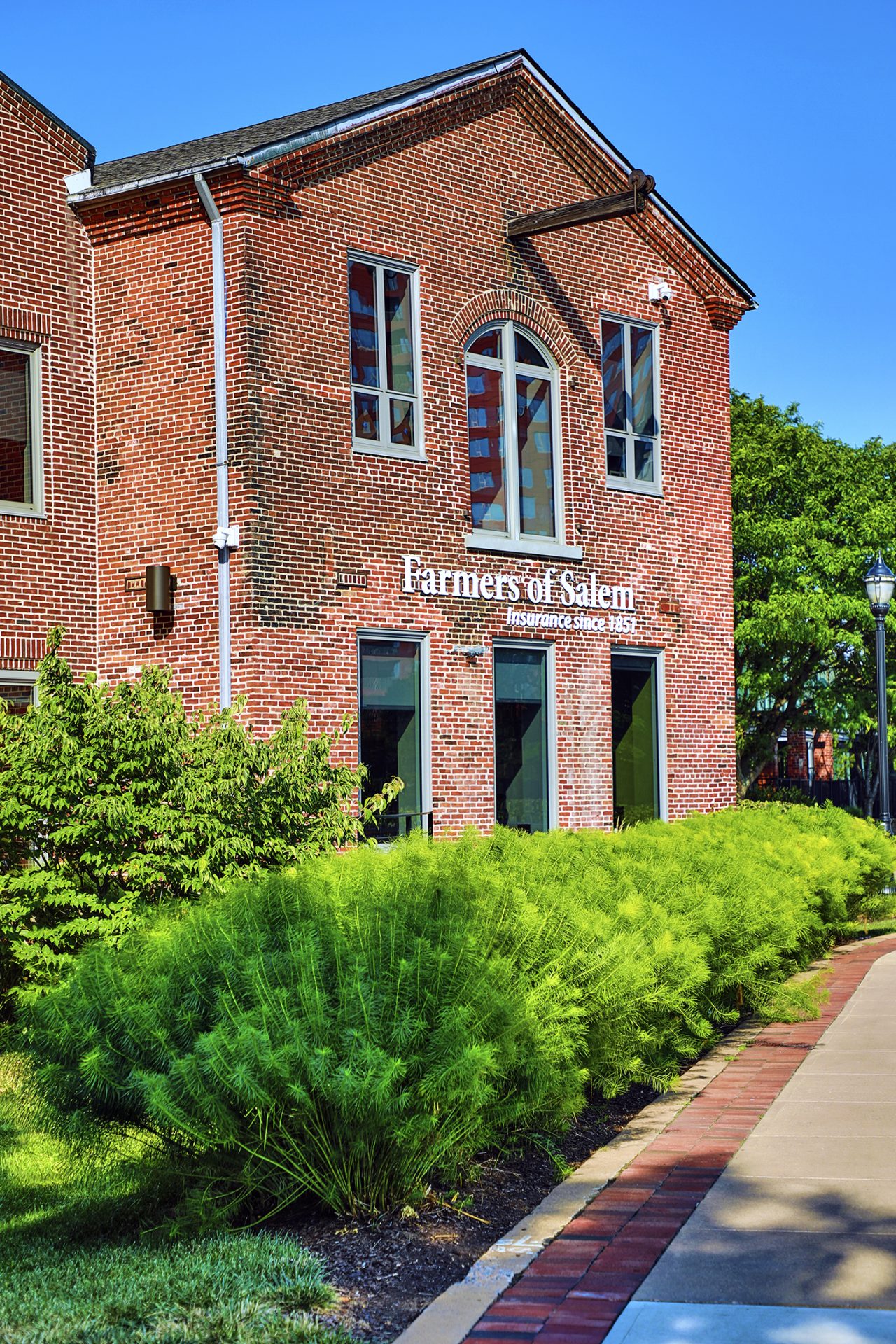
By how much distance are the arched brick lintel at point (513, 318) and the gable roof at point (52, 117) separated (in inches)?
165

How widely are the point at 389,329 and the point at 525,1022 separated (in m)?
11.4

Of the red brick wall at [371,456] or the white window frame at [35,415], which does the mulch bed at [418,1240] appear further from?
the white window frame at [35,415]

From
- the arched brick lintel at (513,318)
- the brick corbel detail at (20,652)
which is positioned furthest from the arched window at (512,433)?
the brick corbel detail at (20,652)

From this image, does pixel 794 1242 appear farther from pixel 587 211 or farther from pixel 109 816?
pixel 587 211

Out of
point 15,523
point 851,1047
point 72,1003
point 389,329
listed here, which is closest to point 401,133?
point 389,329

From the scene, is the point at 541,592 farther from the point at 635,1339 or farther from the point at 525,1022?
the point at 635,1339

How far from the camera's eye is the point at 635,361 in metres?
19.7

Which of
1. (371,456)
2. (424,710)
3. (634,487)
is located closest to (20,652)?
(371,456)

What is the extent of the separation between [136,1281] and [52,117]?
13304 mm

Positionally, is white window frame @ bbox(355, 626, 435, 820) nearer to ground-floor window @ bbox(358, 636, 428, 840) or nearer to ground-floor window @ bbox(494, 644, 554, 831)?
ground-floor window @ bbox(358, 636, 428, 840)

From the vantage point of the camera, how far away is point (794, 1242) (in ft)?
18.6

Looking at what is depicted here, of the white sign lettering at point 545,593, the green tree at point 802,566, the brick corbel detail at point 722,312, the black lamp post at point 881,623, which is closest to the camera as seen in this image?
the white sign lettering at point 545,593

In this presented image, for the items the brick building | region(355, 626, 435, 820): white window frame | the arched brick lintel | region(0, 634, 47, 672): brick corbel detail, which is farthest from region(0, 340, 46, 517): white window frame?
the arched brick lintel

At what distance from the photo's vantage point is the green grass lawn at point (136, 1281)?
4770 millimetres
